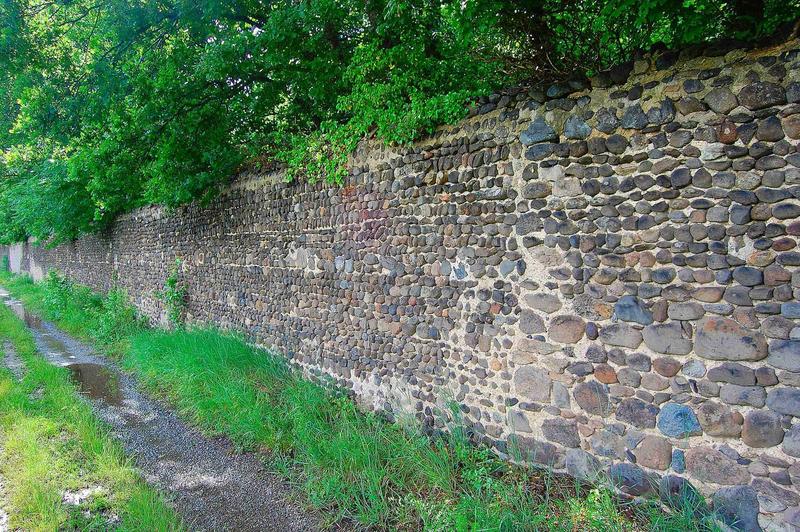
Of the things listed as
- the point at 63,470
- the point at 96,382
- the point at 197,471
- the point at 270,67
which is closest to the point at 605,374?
the point at 197,471

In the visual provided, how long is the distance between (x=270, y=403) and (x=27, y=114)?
5.11 m

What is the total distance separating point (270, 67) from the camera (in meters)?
6.44

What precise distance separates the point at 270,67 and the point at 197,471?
4.85 m

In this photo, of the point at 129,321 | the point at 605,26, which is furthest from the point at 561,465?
the point at 129,321

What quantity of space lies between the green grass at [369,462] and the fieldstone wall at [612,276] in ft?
0.77

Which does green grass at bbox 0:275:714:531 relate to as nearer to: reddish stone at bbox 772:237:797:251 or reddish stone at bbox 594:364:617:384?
reddish stone at bbox 594:364:617:384

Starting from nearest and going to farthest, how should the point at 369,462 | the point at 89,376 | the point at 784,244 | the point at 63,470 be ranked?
the point at 784,244 → the point at 369,462 → the point at 63,470 → the point at 89,376

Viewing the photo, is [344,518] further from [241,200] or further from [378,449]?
[241,200]

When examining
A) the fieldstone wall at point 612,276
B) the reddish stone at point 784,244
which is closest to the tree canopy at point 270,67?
the fieldstone wall at point 612,276

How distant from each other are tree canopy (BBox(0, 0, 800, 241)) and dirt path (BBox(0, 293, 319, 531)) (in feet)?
10.2

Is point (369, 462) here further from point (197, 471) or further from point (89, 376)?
point (89, 376)

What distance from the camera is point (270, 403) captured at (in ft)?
18.4

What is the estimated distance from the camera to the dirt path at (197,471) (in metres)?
3.79

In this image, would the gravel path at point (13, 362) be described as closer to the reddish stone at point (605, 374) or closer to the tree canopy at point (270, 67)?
the tree canopy at point (270, 67)
